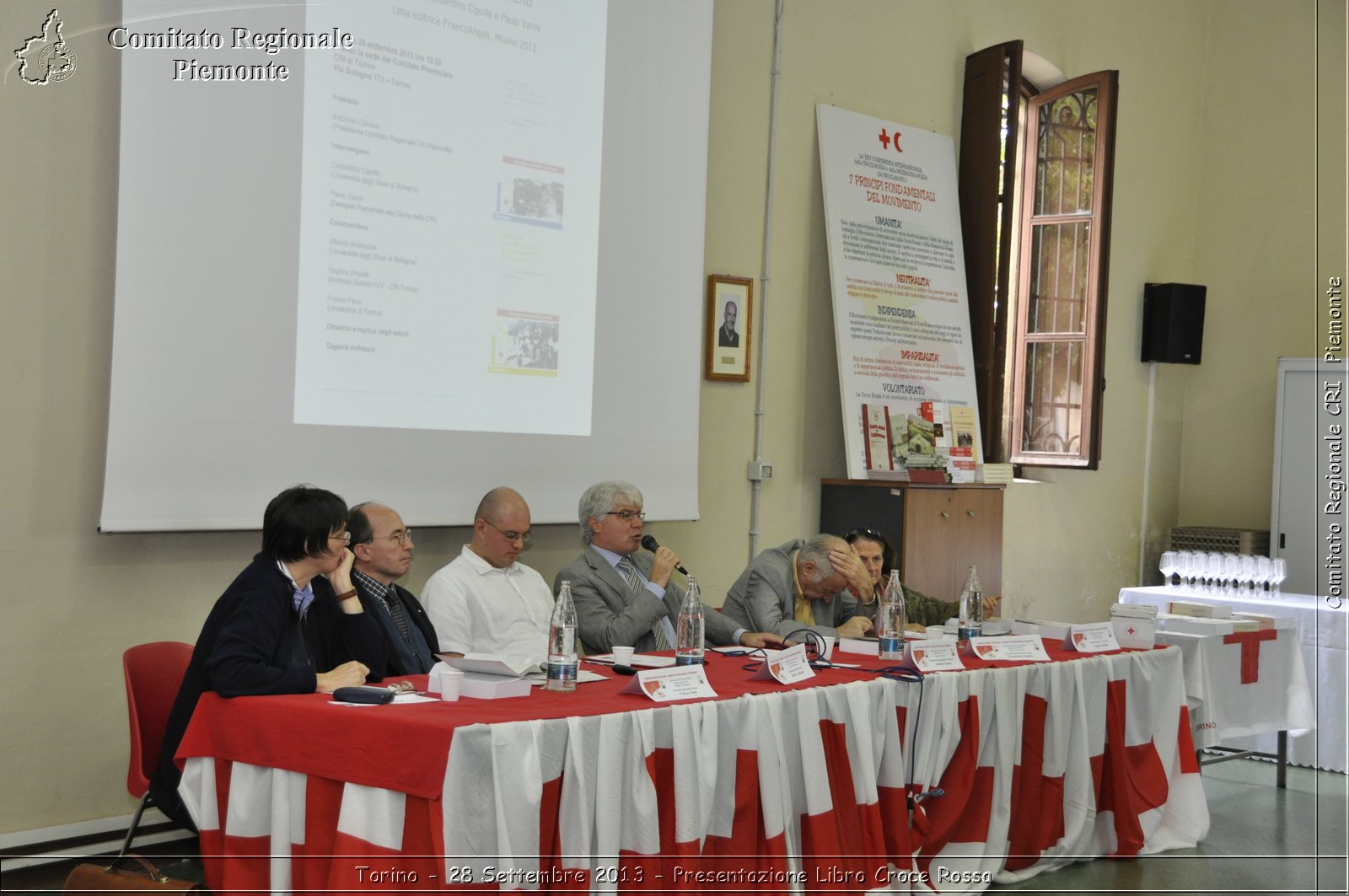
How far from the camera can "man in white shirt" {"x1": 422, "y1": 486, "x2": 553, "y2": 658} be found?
399 centimetres

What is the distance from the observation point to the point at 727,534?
5699 millimetres

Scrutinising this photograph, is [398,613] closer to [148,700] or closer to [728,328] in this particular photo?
[148,700]

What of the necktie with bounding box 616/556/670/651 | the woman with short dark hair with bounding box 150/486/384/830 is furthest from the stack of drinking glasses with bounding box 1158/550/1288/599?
the woman with short dark hair with bounding box 150/486/384/830

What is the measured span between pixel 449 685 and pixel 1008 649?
1.90m

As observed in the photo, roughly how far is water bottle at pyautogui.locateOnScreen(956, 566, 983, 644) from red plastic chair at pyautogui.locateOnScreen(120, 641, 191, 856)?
93.4 inches

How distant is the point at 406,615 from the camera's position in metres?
3.60

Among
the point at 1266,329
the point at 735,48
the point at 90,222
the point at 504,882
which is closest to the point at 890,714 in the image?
the point at 504,882

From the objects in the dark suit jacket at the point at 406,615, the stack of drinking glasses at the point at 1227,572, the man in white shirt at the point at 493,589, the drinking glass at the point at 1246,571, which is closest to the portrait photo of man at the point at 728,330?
the man in white shirt at the point at 493,589

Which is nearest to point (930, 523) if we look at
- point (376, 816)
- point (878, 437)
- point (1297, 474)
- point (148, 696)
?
point (878, 437)

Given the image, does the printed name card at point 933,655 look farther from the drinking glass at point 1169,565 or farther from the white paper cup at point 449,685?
the drinking glass at point 1169,565

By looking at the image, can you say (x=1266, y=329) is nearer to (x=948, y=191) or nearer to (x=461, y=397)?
(x=948, y=191)

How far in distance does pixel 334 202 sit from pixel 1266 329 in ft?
20.7

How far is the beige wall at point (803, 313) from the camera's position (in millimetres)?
3641

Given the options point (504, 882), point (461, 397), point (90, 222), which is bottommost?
point (504, 882)
